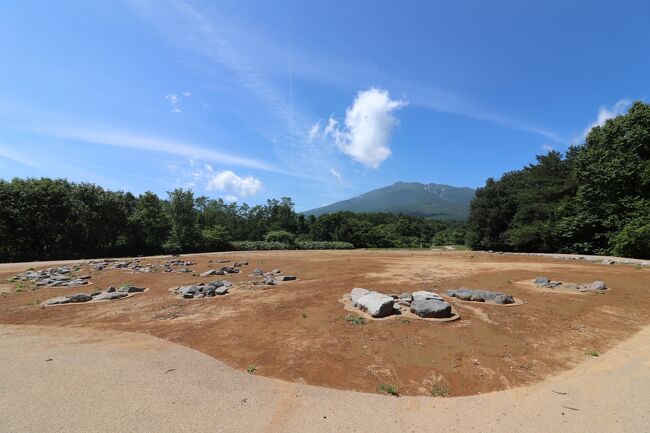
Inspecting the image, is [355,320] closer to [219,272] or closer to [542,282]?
[542,282]

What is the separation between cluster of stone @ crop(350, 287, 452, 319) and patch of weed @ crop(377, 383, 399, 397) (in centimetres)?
324

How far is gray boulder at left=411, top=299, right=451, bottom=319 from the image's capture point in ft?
26.4

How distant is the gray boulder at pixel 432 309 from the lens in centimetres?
803

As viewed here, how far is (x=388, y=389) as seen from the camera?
4844 millimetres

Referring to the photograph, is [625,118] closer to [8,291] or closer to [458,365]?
[458,365]

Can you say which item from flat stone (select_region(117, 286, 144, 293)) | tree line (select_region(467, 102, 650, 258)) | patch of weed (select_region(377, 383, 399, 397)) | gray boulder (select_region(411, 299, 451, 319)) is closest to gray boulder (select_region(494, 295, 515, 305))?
gray boulder (select_region(411, 299, 451, 319))

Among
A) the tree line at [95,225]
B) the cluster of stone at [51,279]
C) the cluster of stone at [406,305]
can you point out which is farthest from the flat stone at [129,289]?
the tree line at [95,225]

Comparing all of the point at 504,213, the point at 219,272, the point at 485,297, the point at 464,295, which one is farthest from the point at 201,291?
the point at 504,213

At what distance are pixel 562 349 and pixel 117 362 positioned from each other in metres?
8.90

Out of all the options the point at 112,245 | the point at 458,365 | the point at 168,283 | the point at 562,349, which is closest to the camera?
the point at 458,365

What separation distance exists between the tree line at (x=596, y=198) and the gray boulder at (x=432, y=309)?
22463 millimetres

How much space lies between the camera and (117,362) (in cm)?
567

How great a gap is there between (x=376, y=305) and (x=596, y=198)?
28159 millimetres

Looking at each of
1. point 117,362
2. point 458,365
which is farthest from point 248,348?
point 458,365
